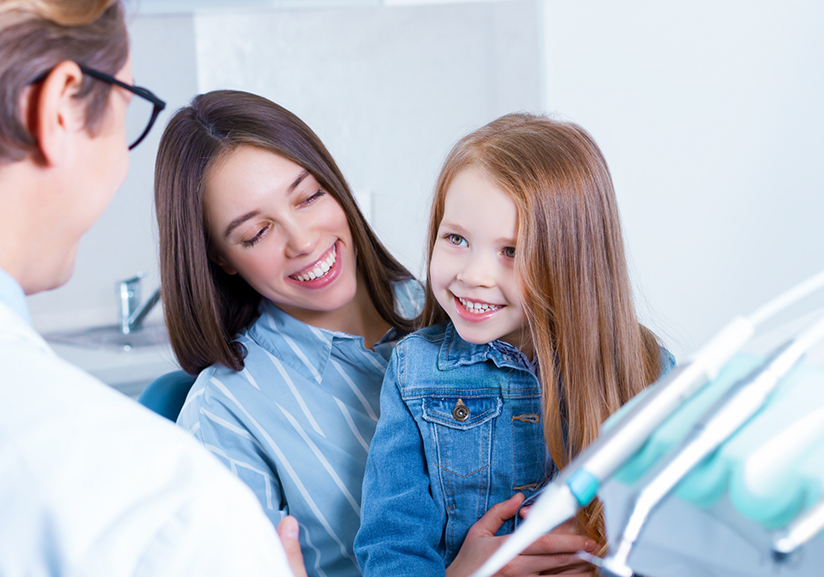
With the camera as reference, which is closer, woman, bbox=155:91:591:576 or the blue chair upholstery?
woman, bbox=155:91:591:576

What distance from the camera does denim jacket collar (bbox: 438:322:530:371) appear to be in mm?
1221

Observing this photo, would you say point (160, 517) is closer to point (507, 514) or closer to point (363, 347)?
point (507, 514)

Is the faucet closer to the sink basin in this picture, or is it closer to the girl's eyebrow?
the sink basin

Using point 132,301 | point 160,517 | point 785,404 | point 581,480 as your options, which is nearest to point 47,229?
point 160,517

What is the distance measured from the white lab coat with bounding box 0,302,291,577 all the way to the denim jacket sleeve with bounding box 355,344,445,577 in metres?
0.50

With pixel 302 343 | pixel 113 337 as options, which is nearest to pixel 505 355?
pixel 302 343

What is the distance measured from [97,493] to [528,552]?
2.40 feet

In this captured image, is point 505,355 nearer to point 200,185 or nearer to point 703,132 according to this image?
point 200,185

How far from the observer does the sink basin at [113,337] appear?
8.65ft

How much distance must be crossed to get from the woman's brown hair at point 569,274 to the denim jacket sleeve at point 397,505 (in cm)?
22

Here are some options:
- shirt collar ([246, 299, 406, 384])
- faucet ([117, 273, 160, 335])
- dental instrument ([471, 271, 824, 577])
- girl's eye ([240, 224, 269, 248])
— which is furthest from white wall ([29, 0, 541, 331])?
dental instrument ([471, 271, 824, 577])

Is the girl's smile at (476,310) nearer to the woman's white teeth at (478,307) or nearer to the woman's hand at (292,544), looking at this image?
the woman's white teeth at (478,307)

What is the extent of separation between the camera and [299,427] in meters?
1.31

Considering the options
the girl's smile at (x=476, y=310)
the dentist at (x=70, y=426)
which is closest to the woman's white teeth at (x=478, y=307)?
the girl's smile at (x=476, y=310)
